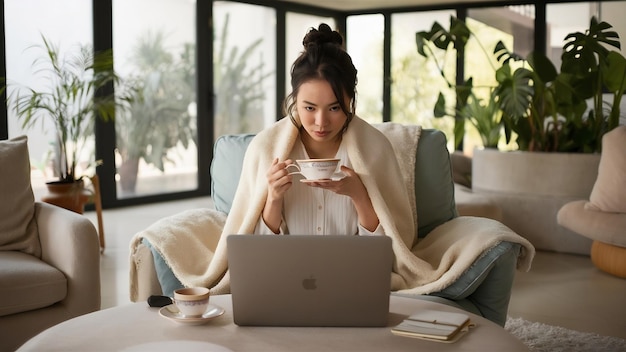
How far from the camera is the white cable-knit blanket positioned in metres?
2.38

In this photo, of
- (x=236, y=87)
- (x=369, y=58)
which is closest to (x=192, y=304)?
(x=236, y=87)

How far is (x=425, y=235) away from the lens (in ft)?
9.07

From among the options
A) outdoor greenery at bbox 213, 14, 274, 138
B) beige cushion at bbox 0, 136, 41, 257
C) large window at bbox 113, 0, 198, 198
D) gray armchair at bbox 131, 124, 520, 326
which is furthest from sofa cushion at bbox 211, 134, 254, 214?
outdoor greenery at bbox 213, 14, 274, 138

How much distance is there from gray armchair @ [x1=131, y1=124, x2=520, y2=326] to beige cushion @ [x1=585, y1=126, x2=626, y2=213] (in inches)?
75.0

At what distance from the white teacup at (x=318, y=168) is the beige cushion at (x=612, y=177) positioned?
8.77 ft

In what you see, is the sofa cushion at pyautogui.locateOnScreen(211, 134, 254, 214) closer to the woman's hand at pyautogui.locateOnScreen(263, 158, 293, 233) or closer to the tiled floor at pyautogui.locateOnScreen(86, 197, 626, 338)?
the woman's hand at pyautogui.locateOnScreen(263, 158, 293, 233)

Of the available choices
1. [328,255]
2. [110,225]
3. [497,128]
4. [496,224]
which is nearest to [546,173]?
[497,128]

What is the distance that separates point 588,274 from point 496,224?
2173 mm

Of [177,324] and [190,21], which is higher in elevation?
[190,21]

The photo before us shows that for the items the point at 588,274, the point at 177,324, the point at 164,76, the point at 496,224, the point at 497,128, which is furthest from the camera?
the point at 164,76

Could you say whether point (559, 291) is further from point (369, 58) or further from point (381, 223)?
point (369, 58)

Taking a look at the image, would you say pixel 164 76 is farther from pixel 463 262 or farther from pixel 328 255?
pixel 328 255

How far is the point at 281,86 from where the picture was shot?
28.4 ft

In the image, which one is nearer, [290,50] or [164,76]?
[164,76]
